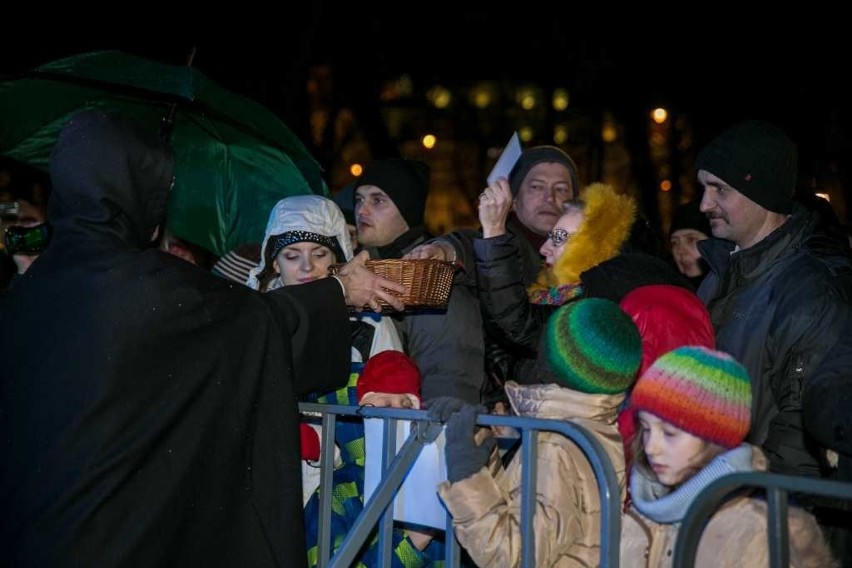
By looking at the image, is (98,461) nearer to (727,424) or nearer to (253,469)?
(253,469)

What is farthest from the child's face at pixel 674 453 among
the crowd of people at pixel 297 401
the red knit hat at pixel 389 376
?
the red knit hat at pixel 389 376

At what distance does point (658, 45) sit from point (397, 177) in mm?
13113

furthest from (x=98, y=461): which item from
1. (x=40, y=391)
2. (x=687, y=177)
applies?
(x=687, y=177)

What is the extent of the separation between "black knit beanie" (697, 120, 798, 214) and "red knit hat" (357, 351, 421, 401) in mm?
1636

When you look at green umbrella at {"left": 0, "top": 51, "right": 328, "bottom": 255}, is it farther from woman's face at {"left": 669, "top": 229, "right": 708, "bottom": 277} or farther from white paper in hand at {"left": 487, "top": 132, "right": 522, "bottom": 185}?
woman's face at {"left": 669, "top": 229, "right": 708, "bottom": 277}

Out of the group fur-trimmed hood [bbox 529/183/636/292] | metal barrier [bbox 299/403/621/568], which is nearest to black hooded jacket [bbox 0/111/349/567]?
metal barrier [bbox 299/403/621/568]

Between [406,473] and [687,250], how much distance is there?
4.34 metres

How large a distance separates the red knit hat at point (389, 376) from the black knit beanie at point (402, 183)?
1.71 meters

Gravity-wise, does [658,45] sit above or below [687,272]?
above

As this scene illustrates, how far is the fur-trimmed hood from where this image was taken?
5.21 m

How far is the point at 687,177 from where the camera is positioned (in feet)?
88.7

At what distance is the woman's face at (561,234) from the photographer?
5.32 m

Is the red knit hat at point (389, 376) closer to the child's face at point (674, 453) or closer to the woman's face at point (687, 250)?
the child's face at point (674, 453)

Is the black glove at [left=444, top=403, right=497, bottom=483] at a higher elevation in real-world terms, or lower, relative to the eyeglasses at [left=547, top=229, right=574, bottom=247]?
lower
